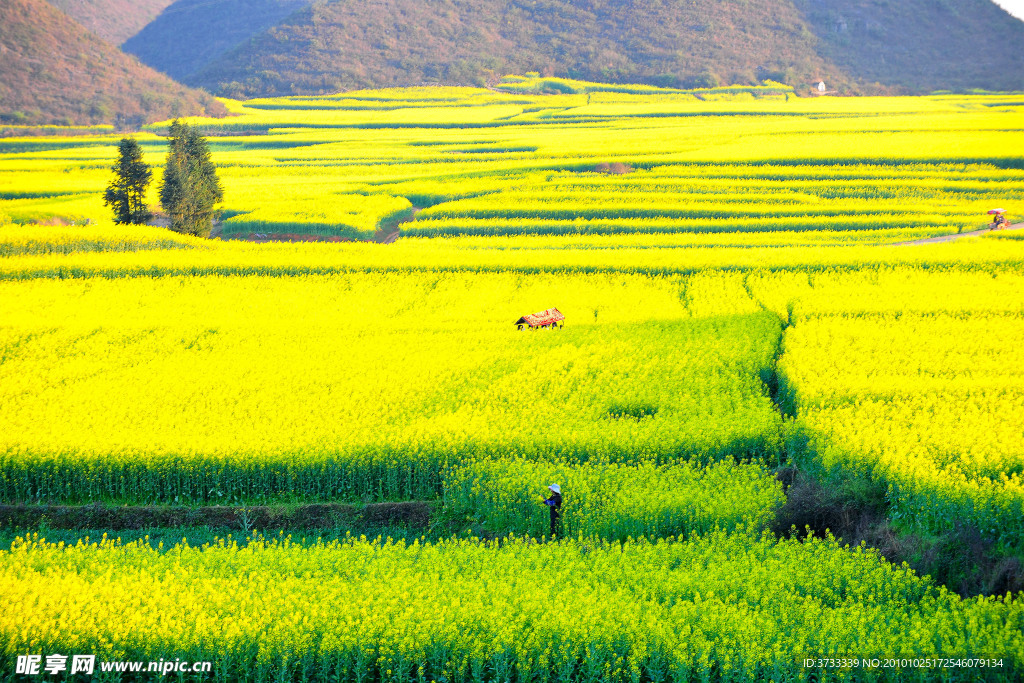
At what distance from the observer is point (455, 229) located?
4397cm

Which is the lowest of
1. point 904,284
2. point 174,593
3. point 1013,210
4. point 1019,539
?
point 174,593

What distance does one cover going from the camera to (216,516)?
15.7 metres

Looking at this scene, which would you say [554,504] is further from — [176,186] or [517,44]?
[517,44]

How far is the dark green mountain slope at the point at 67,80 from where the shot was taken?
102062 mm

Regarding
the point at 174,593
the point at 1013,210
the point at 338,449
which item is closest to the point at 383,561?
the point at 174,593

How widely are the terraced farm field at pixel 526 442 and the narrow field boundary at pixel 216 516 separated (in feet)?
0.79

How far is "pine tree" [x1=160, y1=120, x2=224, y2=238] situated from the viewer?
1671 inches

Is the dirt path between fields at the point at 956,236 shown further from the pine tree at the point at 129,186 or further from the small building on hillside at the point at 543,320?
the pine tree at the point at 129,186

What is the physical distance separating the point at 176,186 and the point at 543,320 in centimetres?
2691

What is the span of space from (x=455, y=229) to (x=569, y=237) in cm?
660

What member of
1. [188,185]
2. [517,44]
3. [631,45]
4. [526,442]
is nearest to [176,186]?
[188,185]

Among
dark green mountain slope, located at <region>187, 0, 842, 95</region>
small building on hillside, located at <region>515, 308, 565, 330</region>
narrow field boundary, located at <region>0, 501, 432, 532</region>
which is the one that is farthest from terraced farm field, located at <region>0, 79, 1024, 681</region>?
dark green mountain slope, located at <region>187, 0, 842, 95</region>

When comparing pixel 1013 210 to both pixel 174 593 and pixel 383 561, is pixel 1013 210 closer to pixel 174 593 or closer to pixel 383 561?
pixel 383 561

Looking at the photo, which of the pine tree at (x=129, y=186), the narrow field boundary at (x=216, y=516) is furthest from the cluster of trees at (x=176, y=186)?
the narrow field boundary at (x=216, y=516)
